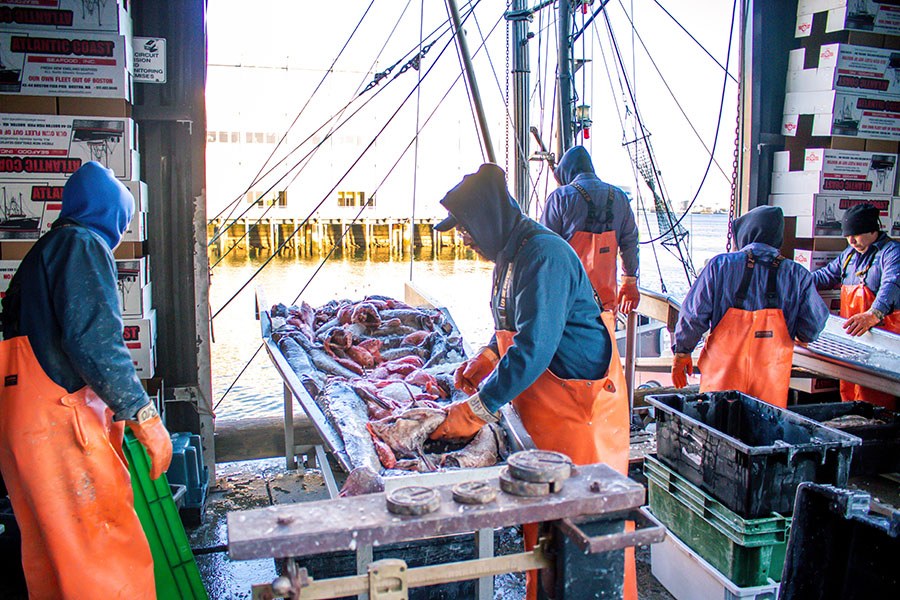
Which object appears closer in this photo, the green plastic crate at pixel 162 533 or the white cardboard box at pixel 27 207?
the green plastic crate at pixel 162 533

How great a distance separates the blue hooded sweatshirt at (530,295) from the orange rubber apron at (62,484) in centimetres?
166

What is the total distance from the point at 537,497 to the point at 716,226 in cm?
8682

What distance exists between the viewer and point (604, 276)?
607cm

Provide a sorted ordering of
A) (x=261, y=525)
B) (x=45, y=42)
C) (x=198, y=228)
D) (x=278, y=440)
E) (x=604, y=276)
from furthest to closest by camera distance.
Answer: (x=604, y=276) < (x=278, y=440) < (x=198, y=228) < (x=45, y=42) < (x=261, y=525)

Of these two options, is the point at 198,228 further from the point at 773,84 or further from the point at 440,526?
the point at 773,84

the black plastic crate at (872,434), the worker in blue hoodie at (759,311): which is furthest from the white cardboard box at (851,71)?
the black plastic crate at (872,434)

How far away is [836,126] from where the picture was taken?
6.11 m

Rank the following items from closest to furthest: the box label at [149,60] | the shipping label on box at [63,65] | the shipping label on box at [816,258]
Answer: the shipping label on box at [63,65], the box label at [149,60], the shipping label on box at [816,258]

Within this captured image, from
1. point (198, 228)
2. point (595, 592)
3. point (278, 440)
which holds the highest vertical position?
point (198, 228)

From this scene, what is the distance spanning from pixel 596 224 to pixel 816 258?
2.15 metres

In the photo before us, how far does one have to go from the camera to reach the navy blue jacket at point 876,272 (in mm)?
5504

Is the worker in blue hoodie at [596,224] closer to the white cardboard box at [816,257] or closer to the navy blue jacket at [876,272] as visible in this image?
the white cardboard box at [816,257]

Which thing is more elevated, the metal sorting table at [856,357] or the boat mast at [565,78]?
the boat mast at [565,78]

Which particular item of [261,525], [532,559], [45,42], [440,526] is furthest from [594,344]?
[45,42]
